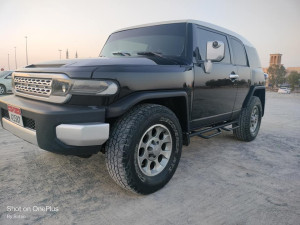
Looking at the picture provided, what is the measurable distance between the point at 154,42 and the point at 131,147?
1.67 metres

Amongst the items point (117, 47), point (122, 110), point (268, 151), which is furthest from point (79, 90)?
point (268, 151)

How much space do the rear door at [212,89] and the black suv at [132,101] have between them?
0.01 meters

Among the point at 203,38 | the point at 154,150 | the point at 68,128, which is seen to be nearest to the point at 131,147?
the point at 154,150

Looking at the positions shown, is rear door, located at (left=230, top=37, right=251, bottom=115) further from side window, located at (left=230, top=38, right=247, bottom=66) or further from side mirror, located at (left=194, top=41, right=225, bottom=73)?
side mirror, located at (left=194, top=41, right=225, bottom=73)

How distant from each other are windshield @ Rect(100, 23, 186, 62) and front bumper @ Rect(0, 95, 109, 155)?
4.18ft

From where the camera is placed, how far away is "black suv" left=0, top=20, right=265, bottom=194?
2.05m

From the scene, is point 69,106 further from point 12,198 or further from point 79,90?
point 12,198

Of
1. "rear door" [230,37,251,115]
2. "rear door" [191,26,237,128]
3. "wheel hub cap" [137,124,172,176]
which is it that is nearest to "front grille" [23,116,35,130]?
"wheel hub cap" [137,124,172,176]

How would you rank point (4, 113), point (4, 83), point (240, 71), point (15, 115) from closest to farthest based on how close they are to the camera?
1. point (15, 115)
2. point (4, 113)
3. point (240, 71)
4. point (4, 83)

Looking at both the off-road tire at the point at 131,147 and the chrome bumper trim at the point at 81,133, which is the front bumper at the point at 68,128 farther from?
the off-road tire at the point at 131,147

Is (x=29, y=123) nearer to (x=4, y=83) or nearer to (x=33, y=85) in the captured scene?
(x=33, y=85)

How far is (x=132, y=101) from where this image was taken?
2209 mm

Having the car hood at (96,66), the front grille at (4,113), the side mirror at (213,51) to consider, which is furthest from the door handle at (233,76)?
the front grille at (4,113)

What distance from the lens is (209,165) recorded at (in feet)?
10.9
